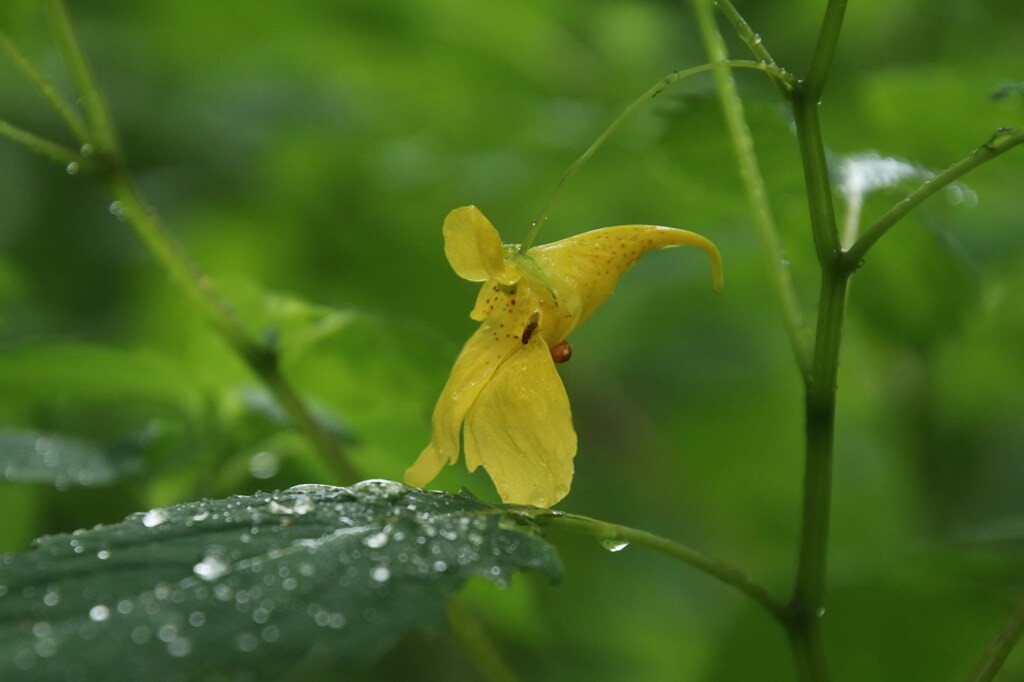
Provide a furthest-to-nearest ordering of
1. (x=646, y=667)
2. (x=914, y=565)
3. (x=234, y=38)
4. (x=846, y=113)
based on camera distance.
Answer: (x=234, y=38) → (x=646, y=667) → (x=846, y=113) → (x=914, y=565)

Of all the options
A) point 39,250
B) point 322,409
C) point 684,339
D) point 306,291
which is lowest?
point 322,409

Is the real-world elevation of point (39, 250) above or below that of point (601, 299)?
above

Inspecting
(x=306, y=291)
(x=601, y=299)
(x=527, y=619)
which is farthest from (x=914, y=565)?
(x=306, y=291)

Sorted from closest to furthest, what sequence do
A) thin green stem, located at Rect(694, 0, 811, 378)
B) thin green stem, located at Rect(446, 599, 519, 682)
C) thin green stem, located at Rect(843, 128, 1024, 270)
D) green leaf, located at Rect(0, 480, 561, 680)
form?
1. green leaf, located at Rect(0, 480, 561, 680)
2. thin green stem, located at Rect(843, 128, 1024, 270)
3. thin green stem, located at Rect(694, 0, 811, 378)
4. thin green stem, located at Rect(446, 599, 519, 682)

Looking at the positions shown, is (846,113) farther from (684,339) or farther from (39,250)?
(39,250)

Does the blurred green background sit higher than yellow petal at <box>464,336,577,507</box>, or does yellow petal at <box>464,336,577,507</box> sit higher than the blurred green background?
the blurred green background

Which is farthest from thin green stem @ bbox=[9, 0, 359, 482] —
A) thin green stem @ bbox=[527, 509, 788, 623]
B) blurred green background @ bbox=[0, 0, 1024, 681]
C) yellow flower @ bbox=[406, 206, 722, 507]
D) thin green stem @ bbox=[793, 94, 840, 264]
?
thin green stem @ bbox=[793, 94, 840, 264]

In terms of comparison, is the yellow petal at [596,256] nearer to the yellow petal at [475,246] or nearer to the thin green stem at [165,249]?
the yellow petal at [475,246]

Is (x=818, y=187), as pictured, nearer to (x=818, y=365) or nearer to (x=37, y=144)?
(x=818, y=365)

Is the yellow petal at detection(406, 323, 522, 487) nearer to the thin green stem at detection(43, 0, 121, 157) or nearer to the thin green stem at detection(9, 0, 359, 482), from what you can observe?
the thin green stem at detection(9, 0, 359, 482)
